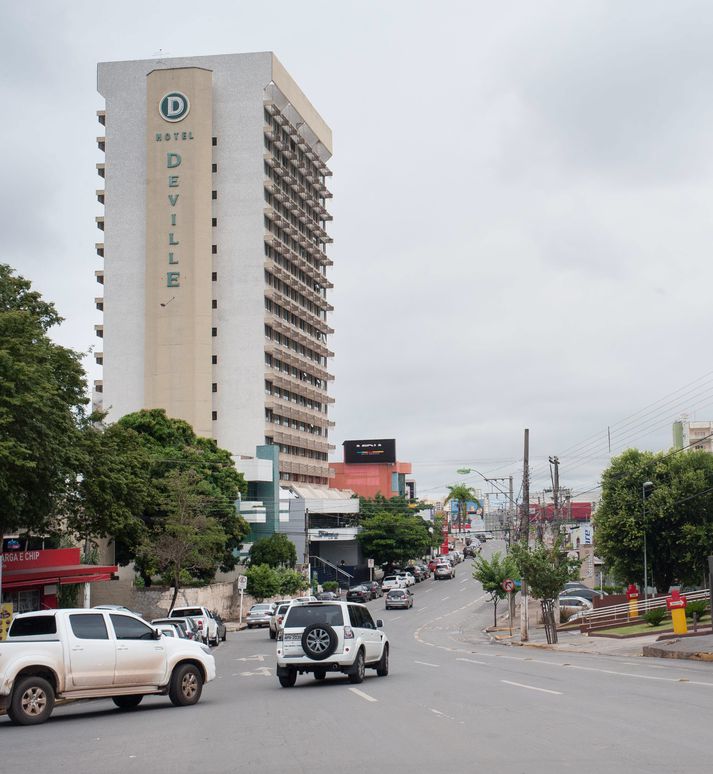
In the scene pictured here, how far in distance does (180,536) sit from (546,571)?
2518 centimetres

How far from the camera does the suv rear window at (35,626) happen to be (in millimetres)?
16719

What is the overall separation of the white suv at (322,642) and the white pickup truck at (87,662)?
10.1 feet

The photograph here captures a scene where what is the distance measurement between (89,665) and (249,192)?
85.4 metres

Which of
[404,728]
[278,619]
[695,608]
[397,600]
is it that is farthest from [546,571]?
[397,600]

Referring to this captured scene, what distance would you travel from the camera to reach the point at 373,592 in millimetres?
89750

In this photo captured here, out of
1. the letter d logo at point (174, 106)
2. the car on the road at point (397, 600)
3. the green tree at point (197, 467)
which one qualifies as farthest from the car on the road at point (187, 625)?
the letter d logo at point (174, 106)

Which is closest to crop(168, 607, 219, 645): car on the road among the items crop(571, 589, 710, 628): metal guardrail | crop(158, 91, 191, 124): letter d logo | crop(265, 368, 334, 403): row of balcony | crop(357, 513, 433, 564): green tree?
crop(571, 589, 710, 628): metal guardrail

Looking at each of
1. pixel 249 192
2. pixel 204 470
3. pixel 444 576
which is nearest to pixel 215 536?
pixel 204 470

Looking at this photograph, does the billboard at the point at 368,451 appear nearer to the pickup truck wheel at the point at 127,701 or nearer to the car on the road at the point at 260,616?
the car on the road at the point at 260,616

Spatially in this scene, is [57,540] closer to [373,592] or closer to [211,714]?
[211,714]

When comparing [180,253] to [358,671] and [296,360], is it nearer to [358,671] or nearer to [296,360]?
[296,360]

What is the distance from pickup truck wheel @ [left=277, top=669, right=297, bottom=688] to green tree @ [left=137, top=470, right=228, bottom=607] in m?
38.1

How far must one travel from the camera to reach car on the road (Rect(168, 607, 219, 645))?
42531 mm

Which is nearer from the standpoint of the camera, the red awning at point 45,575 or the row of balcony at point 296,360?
the red awning at point 45,575
